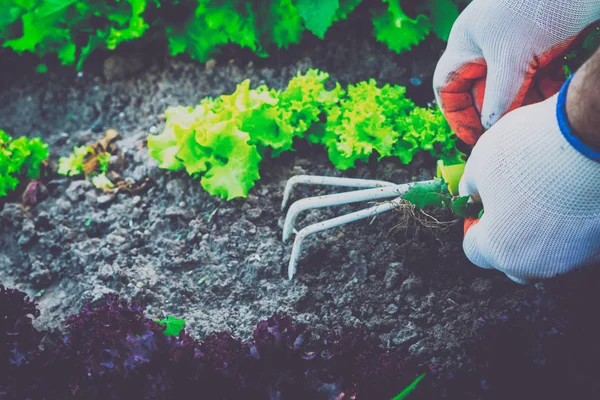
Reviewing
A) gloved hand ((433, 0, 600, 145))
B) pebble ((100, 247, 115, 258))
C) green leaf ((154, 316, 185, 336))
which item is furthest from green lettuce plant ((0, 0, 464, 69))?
green leaf ((154, 316, 185, 336))

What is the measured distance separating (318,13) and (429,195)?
1.35 m

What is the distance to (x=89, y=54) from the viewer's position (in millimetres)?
3865

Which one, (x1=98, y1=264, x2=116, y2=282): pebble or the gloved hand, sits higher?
(x1=98, y1=264, x2=116, y2=282): pebble

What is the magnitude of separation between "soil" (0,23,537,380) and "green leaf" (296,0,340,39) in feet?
1.01

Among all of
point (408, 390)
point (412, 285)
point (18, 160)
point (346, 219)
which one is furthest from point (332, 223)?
point (18, 160)

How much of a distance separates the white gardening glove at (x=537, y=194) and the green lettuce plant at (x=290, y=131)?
2.42 feet

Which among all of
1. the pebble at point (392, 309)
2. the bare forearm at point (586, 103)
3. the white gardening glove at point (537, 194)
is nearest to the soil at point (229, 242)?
the pebble at point (392, 309)

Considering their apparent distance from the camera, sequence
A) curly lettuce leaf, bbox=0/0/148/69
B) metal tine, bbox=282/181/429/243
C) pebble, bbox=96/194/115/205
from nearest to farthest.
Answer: metal tine, bbox=282/181/429/243
pebble, bbox=96/194/115/205
curly lettuce leaf, bbox=0/0/148/69

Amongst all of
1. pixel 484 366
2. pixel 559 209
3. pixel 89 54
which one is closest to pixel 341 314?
pixel 484 366

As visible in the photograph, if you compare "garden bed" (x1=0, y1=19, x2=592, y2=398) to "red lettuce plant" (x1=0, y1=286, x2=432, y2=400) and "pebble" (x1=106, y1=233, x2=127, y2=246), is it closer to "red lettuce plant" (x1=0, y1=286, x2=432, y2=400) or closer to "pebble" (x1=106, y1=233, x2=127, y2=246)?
"pebble" (x1=106, y1=233, x2=127, y2=246)

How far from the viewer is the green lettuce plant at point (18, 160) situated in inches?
126

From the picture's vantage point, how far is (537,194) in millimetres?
1821

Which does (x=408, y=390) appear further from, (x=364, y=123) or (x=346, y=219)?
(x=364, y=123)

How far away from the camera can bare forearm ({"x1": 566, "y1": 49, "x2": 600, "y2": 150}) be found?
1.60 metres
